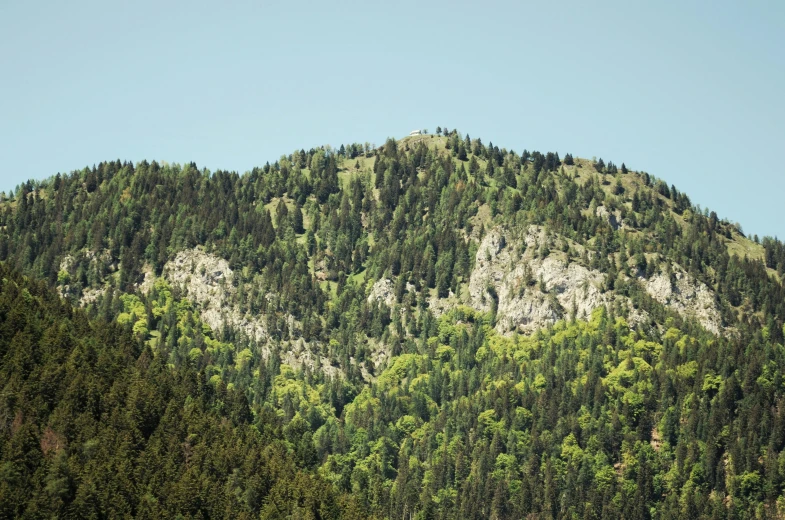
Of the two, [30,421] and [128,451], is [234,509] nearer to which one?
[128,451]

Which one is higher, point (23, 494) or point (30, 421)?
point (30, 421)

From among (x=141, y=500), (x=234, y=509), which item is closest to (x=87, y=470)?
(x=141, y=500)

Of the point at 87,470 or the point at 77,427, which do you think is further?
the point at 77,427

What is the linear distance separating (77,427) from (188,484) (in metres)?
21.0

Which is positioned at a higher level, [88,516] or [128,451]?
[128,451]

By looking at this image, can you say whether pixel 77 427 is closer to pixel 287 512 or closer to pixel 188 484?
pixel 188 484

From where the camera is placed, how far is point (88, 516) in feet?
579

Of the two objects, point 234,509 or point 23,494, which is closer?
point 23,494

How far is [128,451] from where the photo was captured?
197500 mm

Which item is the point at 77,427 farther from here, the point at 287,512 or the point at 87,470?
the point at 287,512

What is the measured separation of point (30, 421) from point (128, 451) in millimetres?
14823

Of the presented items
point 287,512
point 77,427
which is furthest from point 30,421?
point 287,512

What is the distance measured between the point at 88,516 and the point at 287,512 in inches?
1340

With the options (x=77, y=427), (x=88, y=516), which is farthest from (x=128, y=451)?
(x=88, y=516)
